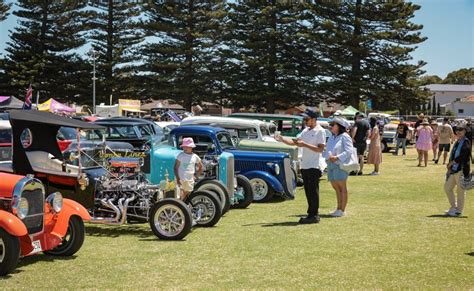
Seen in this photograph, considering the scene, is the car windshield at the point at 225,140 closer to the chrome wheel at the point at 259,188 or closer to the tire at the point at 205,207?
the chrome wheel at the point at 259,188

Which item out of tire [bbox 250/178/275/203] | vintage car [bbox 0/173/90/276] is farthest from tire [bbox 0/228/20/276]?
tire [bbox 250/178/275/203]

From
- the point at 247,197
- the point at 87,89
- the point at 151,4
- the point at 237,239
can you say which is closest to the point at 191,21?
the point at 151,4

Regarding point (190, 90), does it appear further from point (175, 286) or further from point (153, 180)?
point (175, 286)

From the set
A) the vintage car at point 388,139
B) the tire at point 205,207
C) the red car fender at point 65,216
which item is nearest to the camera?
the red car fender at point 65,216

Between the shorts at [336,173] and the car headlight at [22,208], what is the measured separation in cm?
564

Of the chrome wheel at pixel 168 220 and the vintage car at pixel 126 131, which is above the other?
the vintage car at pixel 126 131

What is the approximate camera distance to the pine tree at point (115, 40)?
52.1m

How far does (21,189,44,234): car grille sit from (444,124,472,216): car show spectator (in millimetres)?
7066

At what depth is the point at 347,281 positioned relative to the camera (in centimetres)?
613

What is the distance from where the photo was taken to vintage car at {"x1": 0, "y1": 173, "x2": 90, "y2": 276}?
20.2 feet

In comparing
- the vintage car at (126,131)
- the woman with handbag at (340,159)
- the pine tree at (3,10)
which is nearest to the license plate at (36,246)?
the woman with handbag at (340,159)

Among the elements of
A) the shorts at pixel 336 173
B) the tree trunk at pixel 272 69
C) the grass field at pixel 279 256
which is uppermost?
the tree trunk at pixel 272 69

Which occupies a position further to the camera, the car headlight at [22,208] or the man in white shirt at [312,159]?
the man in white shirt at [312,159]

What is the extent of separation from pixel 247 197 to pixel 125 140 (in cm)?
778
